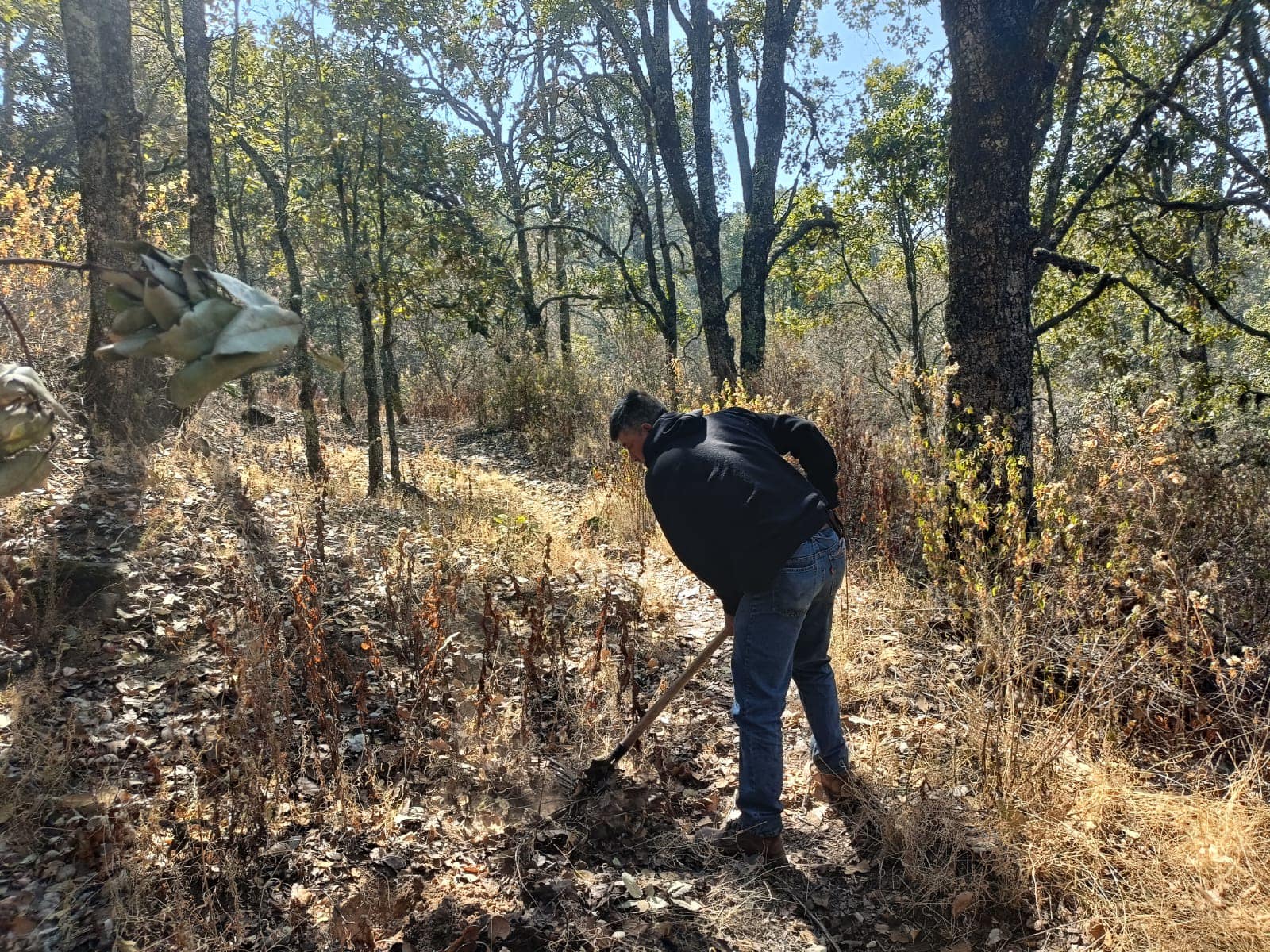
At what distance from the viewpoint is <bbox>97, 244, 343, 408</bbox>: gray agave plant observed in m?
0.84

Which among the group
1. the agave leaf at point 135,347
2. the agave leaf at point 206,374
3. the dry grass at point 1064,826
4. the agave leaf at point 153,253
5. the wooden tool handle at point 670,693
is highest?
the agave leaf at point 153,253

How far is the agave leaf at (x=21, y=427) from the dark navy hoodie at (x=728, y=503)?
207 cm

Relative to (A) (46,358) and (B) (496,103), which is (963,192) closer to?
(A) (46,358)

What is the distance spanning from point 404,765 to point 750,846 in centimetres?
152

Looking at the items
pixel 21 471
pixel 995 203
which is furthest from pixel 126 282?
pixel 995 203

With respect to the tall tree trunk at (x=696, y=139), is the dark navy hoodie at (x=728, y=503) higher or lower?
lower

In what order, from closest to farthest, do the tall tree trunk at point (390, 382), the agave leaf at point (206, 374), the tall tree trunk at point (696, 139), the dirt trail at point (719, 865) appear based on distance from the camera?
the agave leaf at point (206, 374)
the dirt trail at point (719, 865)
the tall tree trunk at point (390, 382)
the tall tree trunk at point (696, 139)

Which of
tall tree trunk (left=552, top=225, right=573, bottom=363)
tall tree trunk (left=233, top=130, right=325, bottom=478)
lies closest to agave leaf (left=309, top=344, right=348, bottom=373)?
tall tree trunk (left=233, top=130, right=325, bottom=478)

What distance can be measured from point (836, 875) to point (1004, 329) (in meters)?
3.29

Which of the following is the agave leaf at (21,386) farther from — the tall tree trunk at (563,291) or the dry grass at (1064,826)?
the tall tree trunk at (563,291)

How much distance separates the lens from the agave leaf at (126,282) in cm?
92

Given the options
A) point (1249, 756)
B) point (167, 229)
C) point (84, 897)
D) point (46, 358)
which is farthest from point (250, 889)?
point (167, 229)

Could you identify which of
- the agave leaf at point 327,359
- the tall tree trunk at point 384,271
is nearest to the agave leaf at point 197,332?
the agave leaf at point 327,359

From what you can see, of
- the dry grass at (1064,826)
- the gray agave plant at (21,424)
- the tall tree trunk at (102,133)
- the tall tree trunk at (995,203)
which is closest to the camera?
the gray agave plant at (21,424)
